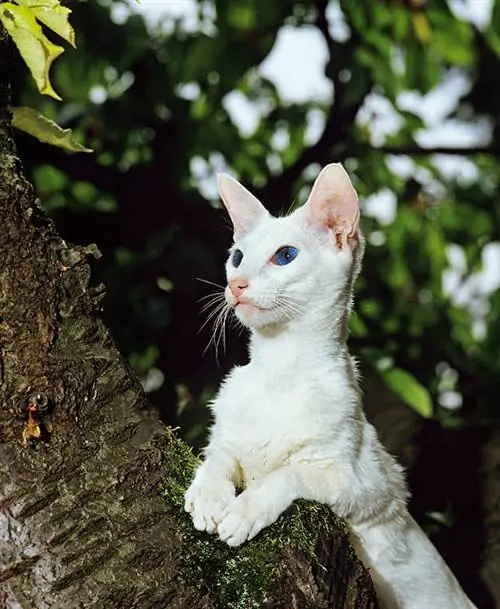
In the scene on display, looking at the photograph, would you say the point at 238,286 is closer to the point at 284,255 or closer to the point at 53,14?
the point at 284,255

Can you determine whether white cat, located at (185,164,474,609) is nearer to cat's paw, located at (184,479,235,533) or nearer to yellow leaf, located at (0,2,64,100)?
cat's paw, located at (184,479,235,533)

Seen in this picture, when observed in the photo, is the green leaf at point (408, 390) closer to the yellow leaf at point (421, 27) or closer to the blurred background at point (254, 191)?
the blurred background at point (254, 191)

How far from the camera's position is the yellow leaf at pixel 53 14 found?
917mm

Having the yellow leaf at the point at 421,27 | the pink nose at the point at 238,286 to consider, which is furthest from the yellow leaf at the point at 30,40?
the yellow leaf at the point at 421,27

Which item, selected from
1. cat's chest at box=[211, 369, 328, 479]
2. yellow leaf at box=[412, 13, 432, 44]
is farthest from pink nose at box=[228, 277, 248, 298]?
yellow leaf at box=[412, 13, 432, 44]

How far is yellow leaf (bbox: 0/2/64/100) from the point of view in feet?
3.02

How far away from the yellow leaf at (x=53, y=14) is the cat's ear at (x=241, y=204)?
333 mm

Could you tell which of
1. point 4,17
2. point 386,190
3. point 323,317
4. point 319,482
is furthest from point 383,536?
point 386,190

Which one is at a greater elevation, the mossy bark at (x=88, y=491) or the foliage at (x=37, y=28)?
the foliage at (x=37, y=28)

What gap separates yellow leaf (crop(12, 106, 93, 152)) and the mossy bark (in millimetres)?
119

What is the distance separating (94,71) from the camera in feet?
7.68

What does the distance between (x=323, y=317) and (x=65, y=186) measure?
3.94ft

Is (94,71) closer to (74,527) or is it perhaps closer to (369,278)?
(369,278)

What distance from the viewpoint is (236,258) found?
1.20 m
